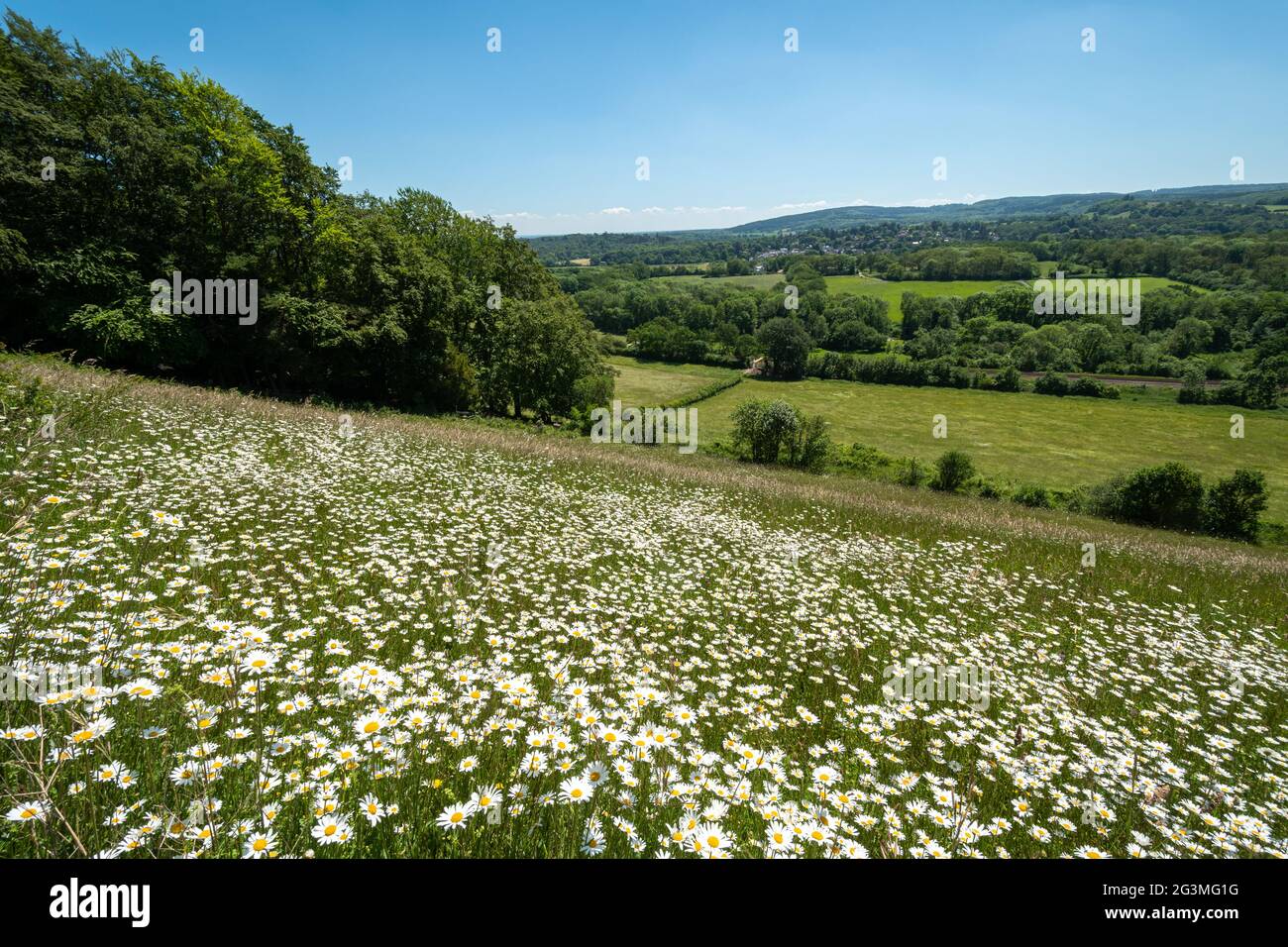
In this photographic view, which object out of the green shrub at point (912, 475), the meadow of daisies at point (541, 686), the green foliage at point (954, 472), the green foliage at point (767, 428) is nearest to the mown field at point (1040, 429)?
the green shrub at point (912, 475)

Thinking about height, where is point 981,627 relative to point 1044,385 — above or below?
below

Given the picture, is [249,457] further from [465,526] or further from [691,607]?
[691,607]

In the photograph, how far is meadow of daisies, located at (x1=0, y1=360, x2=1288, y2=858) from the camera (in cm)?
294

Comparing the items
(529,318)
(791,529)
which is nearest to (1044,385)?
(529,318)

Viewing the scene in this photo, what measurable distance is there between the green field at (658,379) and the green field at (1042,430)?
6204 mm

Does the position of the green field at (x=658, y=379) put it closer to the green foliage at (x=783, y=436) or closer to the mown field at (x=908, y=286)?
the green foliage at (x=783, y=436)

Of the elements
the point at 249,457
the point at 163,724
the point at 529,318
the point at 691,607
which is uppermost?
the point at 529,318

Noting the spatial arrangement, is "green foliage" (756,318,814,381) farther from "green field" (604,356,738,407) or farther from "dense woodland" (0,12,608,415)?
"dense woodland" (0,12,608,415)

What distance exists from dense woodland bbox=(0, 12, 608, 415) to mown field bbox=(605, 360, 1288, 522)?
2901cm

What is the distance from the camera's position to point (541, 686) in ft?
15.4

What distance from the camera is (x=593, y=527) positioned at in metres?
10.6

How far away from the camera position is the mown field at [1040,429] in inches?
2394
